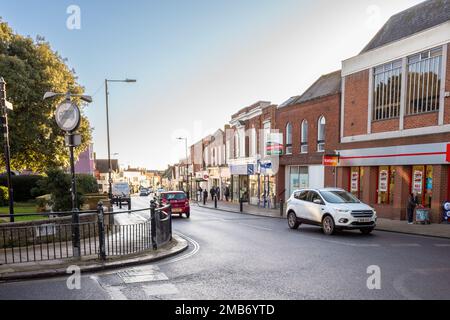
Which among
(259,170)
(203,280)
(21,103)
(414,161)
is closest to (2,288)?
(203,280)

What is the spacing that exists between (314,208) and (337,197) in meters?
0.98

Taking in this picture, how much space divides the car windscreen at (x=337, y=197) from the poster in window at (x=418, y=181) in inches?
220

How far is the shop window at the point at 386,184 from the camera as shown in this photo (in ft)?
57.7

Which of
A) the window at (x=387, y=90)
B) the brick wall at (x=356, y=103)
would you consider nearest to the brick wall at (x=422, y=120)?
the window at (x=387, y=90)

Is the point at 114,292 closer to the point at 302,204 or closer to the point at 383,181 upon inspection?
the point at 302,204

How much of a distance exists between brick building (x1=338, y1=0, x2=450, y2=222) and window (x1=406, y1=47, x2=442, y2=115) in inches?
1.8

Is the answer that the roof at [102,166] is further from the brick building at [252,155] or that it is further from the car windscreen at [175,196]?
the car windscreen at [175,196]

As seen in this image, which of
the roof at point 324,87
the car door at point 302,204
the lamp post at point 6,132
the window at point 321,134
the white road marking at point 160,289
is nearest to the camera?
the white road marking at point 160,289

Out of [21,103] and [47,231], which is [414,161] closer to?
[47,231]

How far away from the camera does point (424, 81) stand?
1581cm

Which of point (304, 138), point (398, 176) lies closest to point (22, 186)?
point (304, 138)

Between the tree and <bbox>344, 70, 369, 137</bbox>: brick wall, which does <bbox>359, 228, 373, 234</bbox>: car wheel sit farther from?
the tree

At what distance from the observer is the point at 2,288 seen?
232 inches
